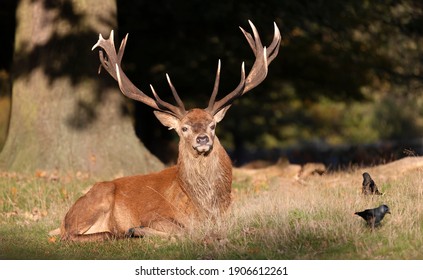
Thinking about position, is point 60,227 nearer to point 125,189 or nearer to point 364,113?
point 125,189

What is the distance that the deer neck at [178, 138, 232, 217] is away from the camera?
1000cm

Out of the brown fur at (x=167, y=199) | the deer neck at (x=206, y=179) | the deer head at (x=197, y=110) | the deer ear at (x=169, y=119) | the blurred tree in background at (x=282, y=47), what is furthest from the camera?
the blurred tree in background at (x=282, y=47)

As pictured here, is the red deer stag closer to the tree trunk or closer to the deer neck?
the deer neck

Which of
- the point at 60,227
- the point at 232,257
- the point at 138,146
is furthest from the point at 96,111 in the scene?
the point at 232,257

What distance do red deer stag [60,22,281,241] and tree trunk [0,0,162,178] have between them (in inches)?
144

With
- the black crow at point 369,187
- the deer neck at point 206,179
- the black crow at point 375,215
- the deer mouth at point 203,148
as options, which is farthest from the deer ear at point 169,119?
the black crow at point 375,215

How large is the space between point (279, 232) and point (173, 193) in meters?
1.76

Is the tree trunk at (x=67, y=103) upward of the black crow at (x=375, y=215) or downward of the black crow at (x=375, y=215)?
upward

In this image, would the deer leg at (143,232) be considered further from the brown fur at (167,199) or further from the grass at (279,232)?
the grass at (279,232)

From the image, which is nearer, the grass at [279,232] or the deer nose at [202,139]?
the grass at [279,232]

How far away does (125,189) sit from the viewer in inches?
410

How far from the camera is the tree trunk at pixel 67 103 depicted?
1415cm

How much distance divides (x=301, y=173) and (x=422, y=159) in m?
2.10

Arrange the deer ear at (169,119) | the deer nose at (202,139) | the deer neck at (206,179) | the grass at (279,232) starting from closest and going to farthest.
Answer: the grass at (279,232) → the deer nose at (202,139) → the deer neck at (206,179) → the deer ear at (169,119)
